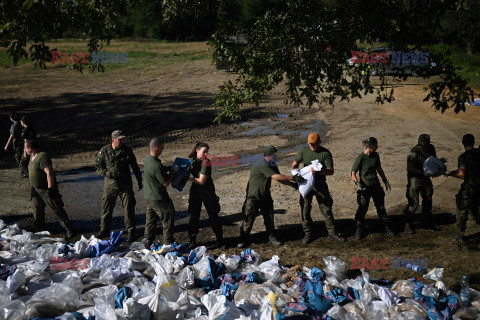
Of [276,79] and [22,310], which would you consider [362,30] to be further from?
[22,310]

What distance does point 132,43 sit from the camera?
4019 centimetres

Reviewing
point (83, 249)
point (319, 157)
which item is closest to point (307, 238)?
point (319, 157)

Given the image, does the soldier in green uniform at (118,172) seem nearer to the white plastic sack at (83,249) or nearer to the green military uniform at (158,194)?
the green military uniform at (158,194)

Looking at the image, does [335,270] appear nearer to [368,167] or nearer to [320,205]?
[320,205]

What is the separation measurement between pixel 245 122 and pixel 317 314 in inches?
474

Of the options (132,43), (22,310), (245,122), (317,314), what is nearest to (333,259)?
(317,314)

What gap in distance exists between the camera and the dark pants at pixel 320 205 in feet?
22.9

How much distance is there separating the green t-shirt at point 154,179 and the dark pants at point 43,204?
1.78 meters

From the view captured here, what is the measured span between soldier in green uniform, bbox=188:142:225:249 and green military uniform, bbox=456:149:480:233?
12.7ft

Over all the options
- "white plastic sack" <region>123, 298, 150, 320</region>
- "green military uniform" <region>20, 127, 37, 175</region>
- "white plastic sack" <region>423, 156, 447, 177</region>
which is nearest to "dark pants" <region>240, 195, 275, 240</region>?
"white plastic sack" <region>423, 156, 447, 177</region>

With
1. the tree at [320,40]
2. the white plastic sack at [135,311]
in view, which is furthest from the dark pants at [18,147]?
the white plastic sack at [135,311]

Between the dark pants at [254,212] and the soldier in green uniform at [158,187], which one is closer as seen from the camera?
the soldier in green uniform at [158,187]

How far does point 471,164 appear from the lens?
6672 millimetres

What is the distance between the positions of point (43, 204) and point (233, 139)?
24.6ft
